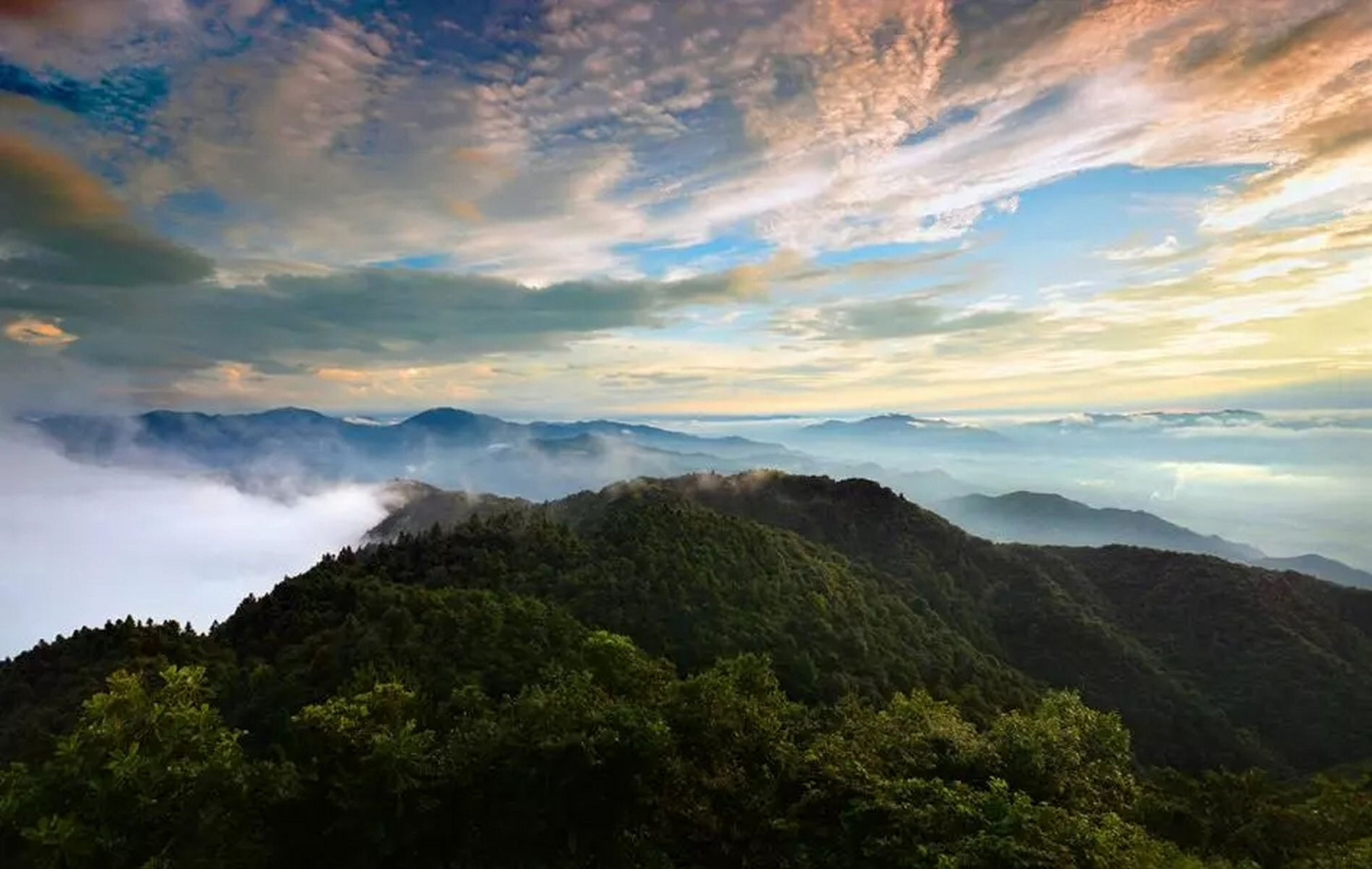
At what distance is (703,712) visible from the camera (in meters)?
34.2

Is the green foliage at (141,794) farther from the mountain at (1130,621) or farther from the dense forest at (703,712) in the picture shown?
the mountain at (1130,621)

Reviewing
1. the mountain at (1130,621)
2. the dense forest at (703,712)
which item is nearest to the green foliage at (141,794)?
the dense forest at (703,712)

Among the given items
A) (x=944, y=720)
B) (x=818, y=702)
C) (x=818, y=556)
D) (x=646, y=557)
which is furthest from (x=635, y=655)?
Result: (x=818, y=556)

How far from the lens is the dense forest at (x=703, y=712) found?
93.1 ft

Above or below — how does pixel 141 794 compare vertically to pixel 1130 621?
above

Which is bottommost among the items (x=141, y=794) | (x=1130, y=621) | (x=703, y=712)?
(x=1130, y=621)

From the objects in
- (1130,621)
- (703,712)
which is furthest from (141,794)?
(1130,621)

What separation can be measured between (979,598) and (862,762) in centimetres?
14297

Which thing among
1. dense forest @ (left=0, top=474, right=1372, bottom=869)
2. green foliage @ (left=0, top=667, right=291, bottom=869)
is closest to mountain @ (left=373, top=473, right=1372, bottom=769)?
dense forest @ (left=0, top=474, right=1372, bottom=869)

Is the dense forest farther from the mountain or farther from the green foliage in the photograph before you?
the mountain

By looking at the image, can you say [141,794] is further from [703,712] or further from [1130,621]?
[1130,621]

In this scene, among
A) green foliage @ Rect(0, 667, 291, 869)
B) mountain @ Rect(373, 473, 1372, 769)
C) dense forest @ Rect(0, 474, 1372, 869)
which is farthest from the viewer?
mountain @ Rect(373, 473, 1372, 769)

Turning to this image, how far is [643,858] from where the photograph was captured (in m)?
28.4

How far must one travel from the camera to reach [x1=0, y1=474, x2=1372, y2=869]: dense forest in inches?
1118
